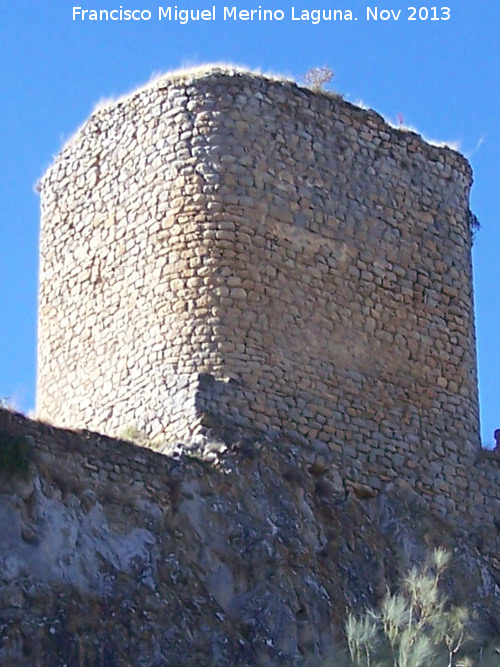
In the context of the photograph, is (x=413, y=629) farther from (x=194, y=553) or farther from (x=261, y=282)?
(x=261, y=282)

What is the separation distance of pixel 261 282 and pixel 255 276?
7 cm

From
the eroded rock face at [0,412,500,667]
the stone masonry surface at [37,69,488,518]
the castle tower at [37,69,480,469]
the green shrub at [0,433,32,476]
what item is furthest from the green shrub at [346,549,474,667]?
the green shrub at [0,433,32,476]

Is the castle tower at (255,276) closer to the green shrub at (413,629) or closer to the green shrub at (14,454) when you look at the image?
the green shrub at (413,629)

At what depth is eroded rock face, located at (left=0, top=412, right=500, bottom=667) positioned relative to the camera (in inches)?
602

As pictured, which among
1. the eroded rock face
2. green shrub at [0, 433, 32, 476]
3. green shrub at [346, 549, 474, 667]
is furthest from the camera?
green shrub at [0, 433, 32, 476]

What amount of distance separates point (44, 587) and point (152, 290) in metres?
3.72

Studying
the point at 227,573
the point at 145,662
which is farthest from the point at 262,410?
the point at 145,662

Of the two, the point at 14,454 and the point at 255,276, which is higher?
the point at 255,276

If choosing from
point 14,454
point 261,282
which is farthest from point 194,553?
point 261,282

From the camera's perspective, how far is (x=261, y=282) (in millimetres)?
18141

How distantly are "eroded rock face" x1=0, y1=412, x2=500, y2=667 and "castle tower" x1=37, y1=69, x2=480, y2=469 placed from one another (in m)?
0.54

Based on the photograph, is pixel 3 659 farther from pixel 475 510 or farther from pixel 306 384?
pixel 475 510

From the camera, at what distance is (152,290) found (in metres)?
18.2

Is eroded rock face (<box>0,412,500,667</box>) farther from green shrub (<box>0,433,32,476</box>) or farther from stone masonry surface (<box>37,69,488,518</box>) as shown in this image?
stone masonry surface (<box>37,69,488,518</box>)
